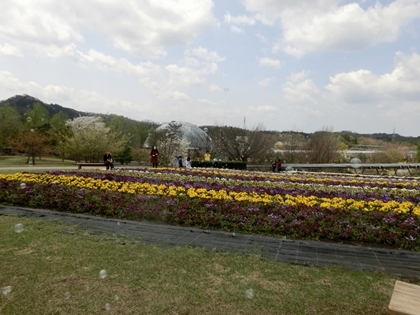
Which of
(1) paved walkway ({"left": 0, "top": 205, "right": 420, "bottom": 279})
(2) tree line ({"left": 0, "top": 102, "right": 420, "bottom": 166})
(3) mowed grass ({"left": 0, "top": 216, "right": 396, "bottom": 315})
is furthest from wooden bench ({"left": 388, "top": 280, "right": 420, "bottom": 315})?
(2) tree line ({"left": 0, "top": 102, "right": 420, "bottom": 166})

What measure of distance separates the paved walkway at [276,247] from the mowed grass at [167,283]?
29cm

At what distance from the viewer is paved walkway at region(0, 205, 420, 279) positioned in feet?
13.1

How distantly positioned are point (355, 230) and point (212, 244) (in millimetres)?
2453

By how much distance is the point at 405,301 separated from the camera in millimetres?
1990

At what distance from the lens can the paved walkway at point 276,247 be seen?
3998 mm

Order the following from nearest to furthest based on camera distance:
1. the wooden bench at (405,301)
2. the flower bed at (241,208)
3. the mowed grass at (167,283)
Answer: the wooden bench at (405,301) → the mowed grass at (167,283) → the flower bed at (241,208)

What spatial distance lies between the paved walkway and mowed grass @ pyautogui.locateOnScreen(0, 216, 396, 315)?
0.94ft

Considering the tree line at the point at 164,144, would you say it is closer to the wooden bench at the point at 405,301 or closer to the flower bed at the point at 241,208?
the flower bed at the point at 241,208

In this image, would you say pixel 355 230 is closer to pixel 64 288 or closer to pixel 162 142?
pixel 64 288

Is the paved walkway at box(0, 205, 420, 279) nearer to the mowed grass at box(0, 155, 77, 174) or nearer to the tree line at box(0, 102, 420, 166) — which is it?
the mowed grass at box(0, 155, 77, 174)

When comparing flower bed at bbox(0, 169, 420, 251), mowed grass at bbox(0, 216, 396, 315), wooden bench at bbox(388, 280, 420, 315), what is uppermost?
wooden bench at bbox(388, 280, 420, 315)

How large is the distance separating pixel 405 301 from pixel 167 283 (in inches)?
88.3

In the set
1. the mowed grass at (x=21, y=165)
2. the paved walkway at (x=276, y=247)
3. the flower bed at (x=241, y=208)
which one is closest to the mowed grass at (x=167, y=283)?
the paved walkway at (x=276, y=247)

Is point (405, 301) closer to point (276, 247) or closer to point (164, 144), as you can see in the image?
point (276, 247)
